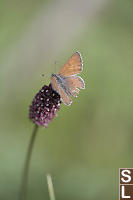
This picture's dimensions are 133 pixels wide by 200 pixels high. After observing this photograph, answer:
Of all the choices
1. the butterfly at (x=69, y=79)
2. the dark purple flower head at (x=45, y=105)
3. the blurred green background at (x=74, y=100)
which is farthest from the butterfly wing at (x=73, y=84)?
the blurred green background at (x=74, y=100)

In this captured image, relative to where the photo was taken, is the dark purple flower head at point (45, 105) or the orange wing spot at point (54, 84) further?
the dark purple flower head at point (45, 105)

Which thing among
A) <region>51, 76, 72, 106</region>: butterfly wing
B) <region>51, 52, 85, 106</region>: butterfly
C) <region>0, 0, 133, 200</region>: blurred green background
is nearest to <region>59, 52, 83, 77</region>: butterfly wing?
<region>51, 52, 85, 106</region>: butterfly

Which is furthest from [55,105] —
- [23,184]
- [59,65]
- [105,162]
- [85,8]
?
[85,8]

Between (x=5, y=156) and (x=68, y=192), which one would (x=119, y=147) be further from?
(x=5, y=156)

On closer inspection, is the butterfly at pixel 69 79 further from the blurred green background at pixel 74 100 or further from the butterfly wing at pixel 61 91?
the blurred green background at pixel 74 100

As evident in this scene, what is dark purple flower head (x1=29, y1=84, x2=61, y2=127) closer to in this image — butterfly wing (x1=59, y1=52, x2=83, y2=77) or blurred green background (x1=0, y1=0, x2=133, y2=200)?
butterfly wing (x1=59, y1=52, x2=83, y2=77)
